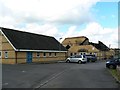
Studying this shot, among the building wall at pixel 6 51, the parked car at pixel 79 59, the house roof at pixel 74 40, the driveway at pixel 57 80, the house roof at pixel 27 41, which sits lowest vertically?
the driveway at pixel 57 80

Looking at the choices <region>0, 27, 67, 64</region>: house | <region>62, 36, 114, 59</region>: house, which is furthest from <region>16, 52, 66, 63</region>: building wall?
<region>62, 36, 114, 59</region>: house

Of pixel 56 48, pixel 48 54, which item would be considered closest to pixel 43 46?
pixel 48 54

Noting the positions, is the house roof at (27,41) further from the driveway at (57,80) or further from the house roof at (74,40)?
the house roof at (74,40)

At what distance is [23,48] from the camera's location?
40.2 m

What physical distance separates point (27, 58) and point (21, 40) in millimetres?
3422

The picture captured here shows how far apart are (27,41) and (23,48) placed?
172 inches

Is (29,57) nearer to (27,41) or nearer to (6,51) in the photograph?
(27,41)

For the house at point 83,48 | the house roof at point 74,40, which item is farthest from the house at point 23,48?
the house roof at point 74,40

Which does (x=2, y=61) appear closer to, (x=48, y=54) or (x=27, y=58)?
(x=27, y=58)

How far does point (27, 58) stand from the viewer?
4166 centimetres

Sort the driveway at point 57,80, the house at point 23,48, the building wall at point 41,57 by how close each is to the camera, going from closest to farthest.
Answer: the driveway at point 57,80 < the house at point 23,48 < the building wall at point 41,57

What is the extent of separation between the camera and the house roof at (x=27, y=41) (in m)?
40.1

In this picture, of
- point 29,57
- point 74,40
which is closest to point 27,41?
point 29,57

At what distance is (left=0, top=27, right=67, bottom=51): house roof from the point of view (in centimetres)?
4012
